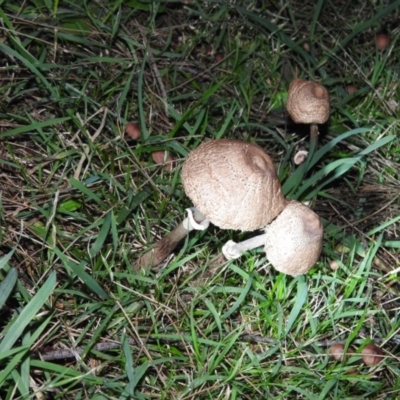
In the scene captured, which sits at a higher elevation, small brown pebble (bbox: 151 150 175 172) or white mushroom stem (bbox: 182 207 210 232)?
white mushroom stem (bbox: 182 207 210 232)

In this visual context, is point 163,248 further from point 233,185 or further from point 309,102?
point 309,102

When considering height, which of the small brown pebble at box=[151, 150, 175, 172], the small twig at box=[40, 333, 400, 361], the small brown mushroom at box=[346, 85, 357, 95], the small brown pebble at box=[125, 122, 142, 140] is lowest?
the small twig at box=[40, 333, 400, 361]

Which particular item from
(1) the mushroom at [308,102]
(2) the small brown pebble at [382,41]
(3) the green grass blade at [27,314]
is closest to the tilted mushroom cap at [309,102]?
(1) the mushroom at [308,102]

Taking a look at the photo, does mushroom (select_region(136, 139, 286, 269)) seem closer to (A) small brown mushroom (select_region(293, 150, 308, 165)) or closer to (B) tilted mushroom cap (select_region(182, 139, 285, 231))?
(B) tilted mushroom cap (select_region(182, 139, 285, 231))

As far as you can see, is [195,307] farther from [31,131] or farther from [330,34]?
[330,34]

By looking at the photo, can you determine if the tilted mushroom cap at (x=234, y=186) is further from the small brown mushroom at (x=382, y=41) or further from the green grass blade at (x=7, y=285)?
the small brown mushroom at (x=382, y=41)

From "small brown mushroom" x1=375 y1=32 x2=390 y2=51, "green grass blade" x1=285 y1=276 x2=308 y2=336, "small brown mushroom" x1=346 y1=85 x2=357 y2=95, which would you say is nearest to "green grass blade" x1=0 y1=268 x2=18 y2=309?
"green grass blade" x1=285 y1=276 x2=308 y2=336

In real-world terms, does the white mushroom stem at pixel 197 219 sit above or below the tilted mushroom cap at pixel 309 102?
below
